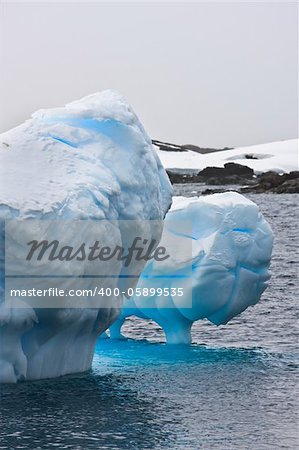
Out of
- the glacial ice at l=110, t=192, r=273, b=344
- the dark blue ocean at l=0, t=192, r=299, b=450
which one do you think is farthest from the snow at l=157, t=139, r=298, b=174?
the dark blue ocean at l=0, t=192, r=299, b=450

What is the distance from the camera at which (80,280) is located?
659 inches

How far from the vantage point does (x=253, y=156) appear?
375 feet

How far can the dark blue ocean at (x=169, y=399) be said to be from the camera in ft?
46.1

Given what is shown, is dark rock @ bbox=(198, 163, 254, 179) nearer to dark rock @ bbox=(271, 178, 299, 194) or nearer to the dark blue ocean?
dark rock @ bbox=(271, 178, 299, 194)

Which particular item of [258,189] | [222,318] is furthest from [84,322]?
[258,189]

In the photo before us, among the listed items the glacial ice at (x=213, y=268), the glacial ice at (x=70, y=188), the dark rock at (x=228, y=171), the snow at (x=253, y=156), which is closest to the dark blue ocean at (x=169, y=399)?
the glacial ice at (x=70, y=188)

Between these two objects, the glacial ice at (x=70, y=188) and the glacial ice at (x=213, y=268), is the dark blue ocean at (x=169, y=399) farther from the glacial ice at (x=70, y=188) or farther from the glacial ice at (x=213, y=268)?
the glacial ice at (x=213, y=268)

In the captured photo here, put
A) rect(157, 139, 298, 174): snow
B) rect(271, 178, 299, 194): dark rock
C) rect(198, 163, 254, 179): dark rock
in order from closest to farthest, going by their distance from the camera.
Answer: rect(271, 178, 299, 194): dark rock, rect(198, 163, 254, 179): dark rock, rect(157, 139, 298, 174): snow

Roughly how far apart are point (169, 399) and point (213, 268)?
189 inches

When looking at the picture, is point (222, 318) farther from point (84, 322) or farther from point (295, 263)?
point (295, 263)

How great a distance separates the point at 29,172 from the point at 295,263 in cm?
1986

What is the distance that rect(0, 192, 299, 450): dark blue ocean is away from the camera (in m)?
14.1

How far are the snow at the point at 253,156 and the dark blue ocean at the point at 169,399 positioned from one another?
267 feet

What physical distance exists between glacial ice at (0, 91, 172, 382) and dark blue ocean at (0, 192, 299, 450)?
53 centimetres
